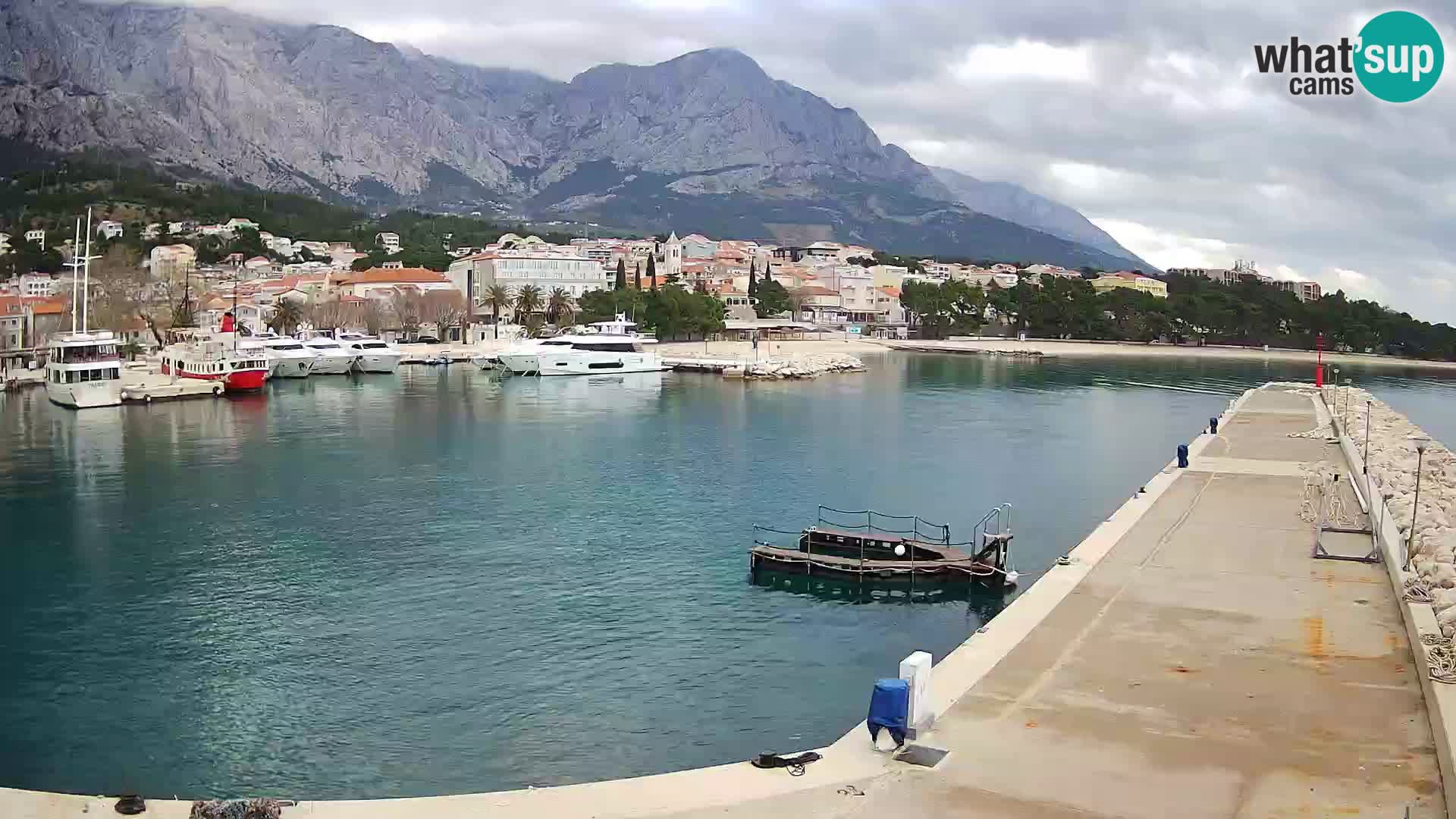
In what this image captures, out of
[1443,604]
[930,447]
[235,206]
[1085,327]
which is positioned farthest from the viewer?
[235,206]

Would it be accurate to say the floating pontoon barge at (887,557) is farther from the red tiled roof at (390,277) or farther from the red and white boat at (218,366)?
the red tiled roof at (390,277)

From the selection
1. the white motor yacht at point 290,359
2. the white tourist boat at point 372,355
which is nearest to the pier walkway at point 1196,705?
the white motor yacht at point 290,359

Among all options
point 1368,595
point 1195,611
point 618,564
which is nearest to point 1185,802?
point 1195,611

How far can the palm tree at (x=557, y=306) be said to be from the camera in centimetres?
10512

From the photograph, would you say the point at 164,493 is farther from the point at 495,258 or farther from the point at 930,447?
the point at 495,258

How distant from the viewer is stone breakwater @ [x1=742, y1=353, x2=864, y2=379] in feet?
237

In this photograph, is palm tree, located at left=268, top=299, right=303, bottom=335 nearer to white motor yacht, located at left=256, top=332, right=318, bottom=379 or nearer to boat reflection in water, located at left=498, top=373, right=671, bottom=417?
white motor yacht, located at left=256, top=332, right=318, bottom=379

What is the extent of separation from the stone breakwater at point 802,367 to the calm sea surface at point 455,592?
1029 inches

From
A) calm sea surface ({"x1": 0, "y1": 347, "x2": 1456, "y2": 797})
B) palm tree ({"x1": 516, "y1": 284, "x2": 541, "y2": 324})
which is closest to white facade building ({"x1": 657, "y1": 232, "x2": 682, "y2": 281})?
palm tree ({"x1": 516, "y1": 284, "x2": 541, "y2": 324})

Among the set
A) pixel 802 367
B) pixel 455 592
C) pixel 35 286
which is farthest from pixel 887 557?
pixel 35 286

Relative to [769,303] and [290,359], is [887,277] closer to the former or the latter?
[769,303]

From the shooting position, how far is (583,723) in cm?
1361

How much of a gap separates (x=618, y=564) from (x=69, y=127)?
195m

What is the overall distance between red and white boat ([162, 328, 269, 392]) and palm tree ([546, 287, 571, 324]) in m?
44.5
